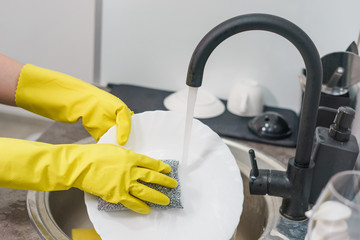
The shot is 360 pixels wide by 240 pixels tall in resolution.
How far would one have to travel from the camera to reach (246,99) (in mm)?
1354

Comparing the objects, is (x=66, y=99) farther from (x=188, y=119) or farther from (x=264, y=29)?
(x=264, y=29)

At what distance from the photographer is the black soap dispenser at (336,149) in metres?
0.87

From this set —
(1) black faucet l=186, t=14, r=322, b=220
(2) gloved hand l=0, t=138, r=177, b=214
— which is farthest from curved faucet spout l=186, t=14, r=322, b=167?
(2) gloved hand l=0, t=138, r=177, b=214

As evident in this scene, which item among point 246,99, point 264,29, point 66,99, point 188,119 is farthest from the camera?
point 246,99

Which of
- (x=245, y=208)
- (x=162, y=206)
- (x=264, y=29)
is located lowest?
(x=245, y=208)

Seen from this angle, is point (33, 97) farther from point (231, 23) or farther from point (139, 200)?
point (231, 23)

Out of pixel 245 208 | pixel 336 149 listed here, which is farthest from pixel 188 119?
pixel 245 208

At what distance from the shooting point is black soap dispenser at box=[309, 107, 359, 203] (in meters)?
0.87

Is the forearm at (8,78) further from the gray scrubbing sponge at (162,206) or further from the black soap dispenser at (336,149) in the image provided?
the black soap dispenser at (336,149)

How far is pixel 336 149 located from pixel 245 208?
0.39m

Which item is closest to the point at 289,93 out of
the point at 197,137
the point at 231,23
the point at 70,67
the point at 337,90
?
the point at 337,90

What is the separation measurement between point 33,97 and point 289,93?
85cm

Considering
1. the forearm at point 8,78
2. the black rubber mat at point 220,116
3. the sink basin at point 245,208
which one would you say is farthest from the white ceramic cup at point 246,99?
the forearm at point 8,78

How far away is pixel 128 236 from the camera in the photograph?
841mm
